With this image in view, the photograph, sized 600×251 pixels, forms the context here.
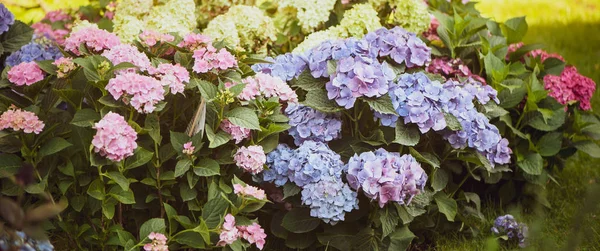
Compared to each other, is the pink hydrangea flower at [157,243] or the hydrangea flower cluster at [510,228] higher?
the pink hydrangea flower at [157,243]

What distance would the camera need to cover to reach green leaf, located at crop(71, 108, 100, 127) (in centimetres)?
225

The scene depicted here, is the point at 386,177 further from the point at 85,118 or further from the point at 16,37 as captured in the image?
the point at 16,37

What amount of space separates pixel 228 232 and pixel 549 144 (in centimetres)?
166

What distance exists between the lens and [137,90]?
2.19 meters

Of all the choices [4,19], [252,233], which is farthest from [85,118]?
[4,19]

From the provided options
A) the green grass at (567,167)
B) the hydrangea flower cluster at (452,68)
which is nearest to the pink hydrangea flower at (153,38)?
the hydrangea flower cluster at (452,68)

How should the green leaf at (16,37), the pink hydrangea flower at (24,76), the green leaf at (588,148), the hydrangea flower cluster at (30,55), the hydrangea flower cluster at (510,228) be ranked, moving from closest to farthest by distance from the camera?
the pink hydrangea flower at (24,76) < the hydrangea flower cluster at (510,228) < the green leaf at (16,37) < the hydrangea flower cluster at (30,55) < the green leaf at (588,148)

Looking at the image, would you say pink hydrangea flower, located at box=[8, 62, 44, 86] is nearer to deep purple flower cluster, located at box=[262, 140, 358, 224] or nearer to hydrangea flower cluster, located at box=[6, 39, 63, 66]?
Result: hydrangea flower cluster, located at box=[6, 39, 63, 66]

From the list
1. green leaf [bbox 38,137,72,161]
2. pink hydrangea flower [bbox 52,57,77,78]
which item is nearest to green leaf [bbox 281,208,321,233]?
green leaf [bbox 38,137,72,161]

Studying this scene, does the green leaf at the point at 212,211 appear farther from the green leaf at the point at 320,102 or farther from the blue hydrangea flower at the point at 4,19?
the blue hydrangea flower at the point at 4,19

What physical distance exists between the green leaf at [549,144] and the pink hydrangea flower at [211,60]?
4.98 ft

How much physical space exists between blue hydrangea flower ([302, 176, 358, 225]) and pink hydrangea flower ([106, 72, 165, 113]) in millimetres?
595

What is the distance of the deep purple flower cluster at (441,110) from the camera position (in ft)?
8.16

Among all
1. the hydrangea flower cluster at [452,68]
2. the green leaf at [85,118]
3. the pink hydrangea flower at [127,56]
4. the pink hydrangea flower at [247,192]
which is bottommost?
the hydrangea flower cluster at [452,68]
